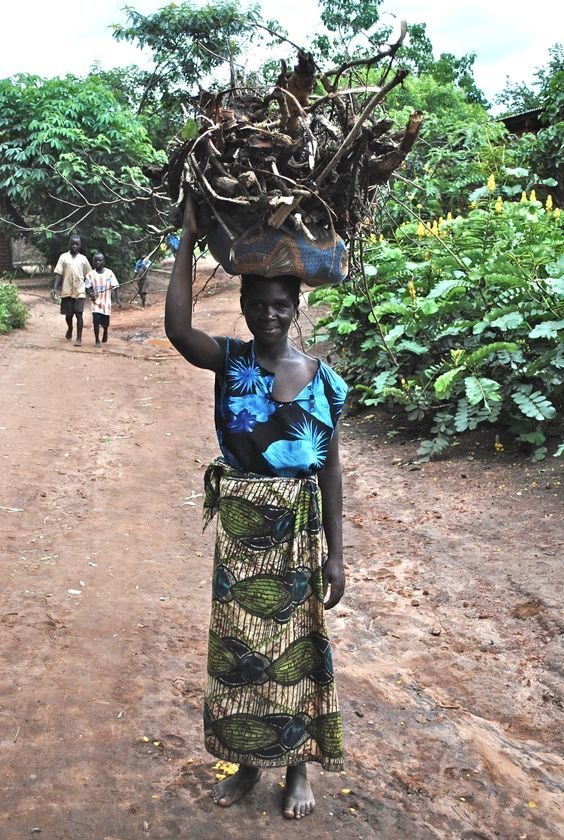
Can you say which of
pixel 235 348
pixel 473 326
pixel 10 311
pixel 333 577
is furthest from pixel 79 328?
pixel 333 577

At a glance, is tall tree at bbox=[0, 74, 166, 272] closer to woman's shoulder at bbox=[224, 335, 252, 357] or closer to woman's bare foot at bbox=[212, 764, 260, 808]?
woman's shoulder at bbox=[224, 335, 252, 357]

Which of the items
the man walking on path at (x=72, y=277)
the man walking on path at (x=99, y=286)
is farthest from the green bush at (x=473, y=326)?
the man walking on path at (x=72, y=277)

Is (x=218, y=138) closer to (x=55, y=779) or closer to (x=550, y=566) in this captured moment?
(x=55, y=779)

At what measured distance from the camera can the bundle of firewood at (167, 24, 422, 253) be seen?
6.86 feet

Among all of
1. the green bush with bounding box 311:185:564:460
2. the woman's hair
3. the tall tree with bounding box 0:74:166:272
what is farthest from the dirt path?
the tall tree with bounding box 0:74:166:272

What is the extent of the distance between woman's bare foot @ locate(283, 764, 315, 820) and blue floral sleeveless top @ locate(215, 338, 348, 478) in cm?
95

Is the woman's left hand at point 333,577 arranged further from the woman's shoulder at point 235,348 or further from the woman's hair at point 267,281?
the woman's hair at point 267,281

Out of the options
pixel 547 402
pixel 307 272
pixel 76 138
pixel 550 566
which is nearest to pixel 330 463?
pixel 307 272

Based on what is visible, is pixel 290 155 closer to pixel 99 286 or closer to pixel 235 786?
pixel 235 786

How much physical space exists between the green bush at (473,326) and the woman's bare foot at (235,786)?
10.5 ft

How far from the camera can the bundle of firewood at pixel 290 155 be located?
6.86ft

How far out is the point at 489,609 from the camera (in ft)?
13.0

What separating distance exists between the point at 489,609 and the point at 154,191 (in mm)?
2699

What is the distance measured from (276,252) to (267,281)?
0.10 meters
